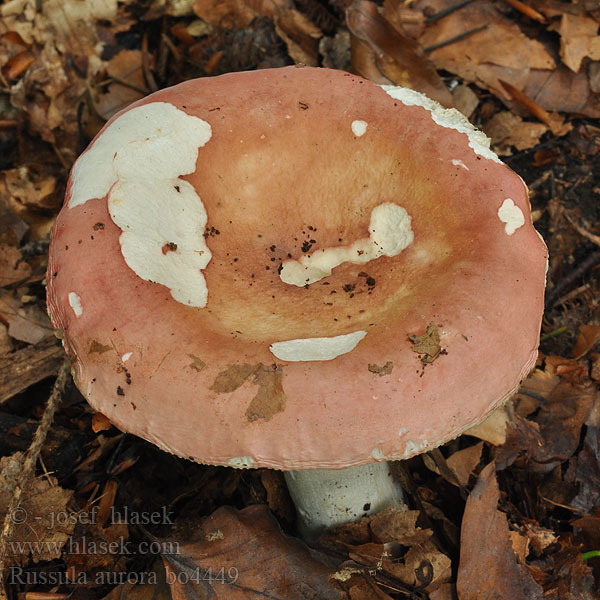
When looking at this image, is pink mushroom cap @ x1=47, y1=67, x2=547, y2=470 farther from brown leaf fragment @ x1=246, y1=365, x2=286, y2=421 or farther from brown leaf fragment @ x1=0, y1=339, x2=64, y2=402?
brown leaf fragment @ x1=0, y1=339, x2=64, y2=402

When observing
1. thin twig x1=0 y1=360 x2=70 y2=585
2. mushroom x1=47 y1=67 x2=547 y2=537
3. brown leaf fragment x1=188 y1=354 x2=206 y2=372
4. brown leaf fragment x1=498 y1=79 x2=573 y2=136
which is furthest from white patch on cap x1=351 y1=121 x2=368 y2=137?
brown leaf fragment x1=498 y1=79 x2=573 y2=136

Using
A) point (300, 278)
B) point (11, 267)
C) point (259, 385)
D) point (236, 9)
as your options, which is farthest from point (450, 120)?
point (11, 267)

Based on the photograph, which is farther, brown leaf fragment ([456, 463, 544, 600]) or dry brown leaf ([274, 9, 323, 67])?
dry brown leaf ([274, 9, 323, 67])

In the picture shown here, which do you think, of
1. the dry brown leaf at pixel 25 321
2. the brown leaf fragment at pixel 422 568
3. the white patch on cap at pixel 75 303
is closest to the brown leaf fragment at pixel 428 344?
the white patch on cap at pixel 75 303

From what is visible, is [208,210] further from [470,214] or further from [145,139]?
[470,214]

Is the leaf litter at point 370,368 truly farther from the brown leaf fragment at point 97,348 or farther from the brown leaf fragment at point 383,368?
the brown leaf fragment at point 97,348

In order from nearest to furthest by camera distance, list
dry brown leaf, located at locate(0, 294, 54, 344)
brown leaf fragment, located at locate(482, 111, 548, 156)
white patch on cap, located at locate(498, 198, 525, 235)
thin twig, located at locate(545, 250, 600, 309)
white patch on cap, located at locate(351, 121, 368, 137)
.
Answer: white patch on cap, located at locate(498, 198, 525, 235) < white patch on cap, located at locate(351, 121, 368, 137) < dry brown leaf, located at locate(0, 294, 54, 344) < thin twig, located at locate(545, 250, 600, 309) < brown leaf fragment, located at locate(482, 111, 548, 156)
